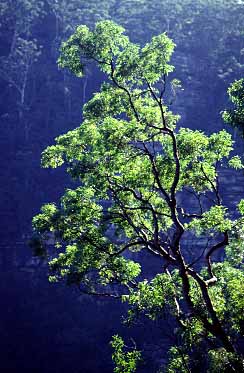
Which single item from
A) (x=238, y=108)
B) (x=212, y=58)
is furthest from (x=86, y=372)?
(x=212, y=58)

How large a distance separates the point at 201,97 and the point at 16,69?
16336 mm

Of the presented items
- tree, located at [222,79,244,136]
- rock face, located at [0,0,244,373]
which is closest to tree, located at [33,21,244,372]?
tree, located at [222,79,244,136]

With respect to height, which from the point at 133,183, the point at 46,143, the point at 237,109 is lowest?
the point at 133,183

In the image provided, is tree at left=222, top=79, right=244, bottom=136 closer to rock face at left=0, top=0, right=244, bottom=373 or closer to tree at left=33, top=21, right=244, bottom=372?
tree at left=33, top=21, right=244, bottom=372

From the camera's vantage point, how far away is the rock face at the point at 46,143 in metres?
26.9

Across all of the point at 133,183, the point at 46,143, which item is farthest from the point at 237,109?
the point at 46,143

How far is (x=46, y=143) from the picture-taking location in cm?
3697

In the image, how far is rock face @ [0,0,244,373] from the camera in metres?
26.9

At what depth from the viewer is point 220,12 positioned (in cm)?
4528

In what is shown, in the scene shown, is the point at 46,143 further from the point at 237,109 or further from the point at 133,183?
the point at 237,109

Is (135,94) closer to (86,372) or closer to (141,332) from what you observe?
(86,372)

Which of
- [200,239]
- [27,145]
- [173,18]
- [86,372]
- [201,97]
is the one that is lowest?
[86,372]

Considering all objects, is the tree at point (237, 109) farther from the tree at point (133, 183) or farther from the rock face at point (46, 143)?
the rock face at point (46, 143)

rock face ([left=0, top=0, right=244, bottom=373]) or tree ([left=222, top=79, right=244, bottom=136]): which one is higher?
rock face ([left=0, top=0, right=244, bottom=373])
